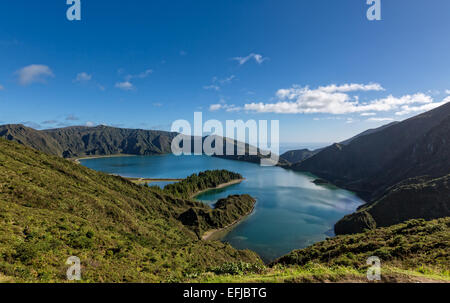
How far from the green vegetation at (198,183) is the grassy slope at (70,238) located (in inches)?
1747

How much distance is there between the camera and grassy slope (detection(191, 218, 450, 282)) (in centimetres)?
877

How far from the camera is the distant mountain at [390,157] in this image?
81.0 m

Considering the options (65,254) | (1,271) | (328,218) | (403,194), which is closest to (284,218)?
(328,218)

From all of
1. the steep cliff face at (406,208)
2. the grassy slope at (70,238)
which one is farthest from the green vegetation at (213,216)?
the steep cliff face at (406,208)

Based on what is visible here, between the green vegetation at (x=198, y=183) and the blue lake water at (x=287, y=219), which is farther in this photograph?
the green vegetation at (x=198, y=183)

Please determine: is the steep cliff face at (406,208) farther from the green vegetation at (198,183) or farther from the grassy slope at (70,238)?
the green vegetation at (198,183)

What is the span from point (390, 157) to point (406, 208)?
10362 centimetres

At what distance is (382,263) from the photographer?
14.1m

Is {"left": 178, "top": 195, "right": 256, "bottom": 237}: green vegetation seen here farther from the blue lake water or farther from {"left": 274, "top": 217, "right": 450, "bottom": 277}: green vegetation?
{"left": 274, "top": 217, "right": 450, "bottom": 277}: green vegetation

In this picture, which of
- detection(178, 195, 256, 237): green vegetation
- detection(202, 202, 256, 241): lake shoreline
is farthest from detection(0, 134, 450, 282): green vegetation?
detection(202, 202, 256, 241): lake shoreline

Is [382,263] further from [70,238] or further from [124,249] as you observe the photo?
[70,238]

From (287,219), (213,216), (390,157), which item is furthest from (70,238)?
(390,157)

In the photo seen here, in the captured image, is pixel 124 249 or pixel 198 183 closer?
pixel 124 249
